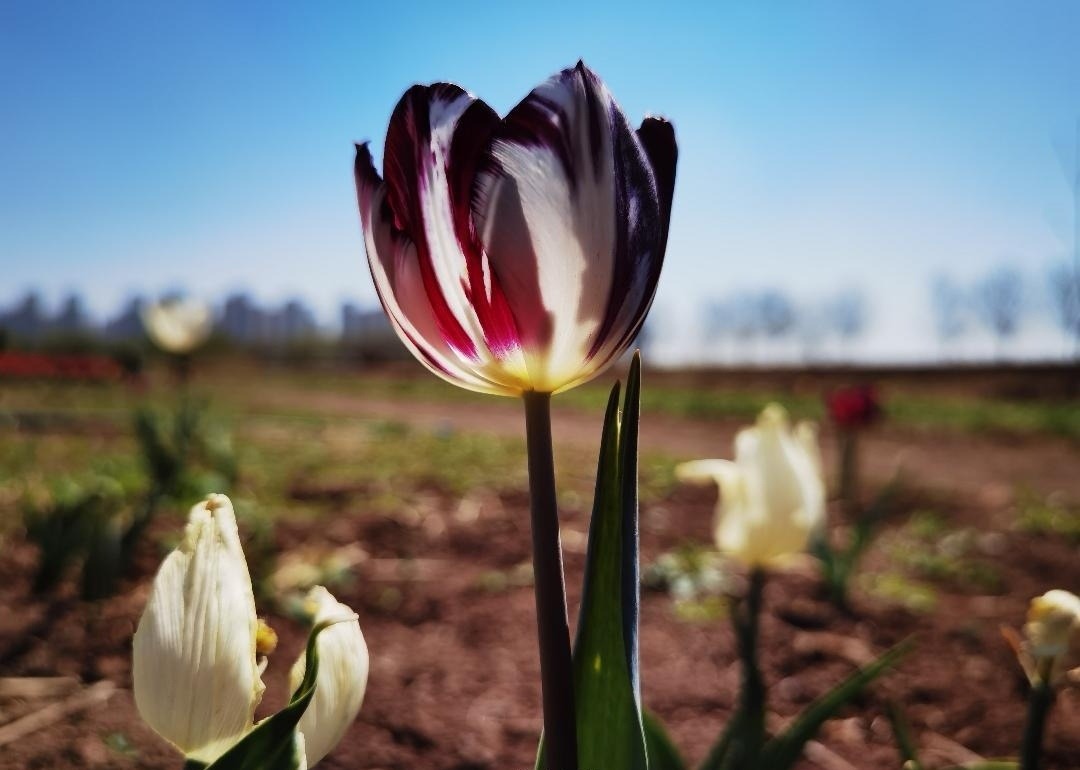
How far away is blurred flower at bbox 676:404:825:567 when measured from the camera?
4.91ft

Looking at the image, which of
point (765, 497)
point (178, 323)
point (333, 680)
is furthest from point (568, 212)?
point (178, 323)

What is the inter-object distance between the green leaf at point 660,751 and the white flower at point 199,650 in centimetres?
45

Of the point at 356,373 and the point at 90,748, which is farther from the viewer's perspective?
the point at 356,373

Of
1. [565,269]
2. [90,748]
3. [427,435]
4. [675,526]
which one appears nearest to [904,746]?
[565,269]

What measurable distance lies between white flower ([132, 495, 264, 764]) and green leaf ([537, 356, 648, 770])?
23 centimetres

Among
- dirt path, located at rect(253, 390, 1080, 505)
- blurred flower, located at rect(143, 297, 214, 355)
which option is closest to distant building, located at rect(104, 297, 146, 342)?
dirt path, located at rect(253, 390, 1080, 505)

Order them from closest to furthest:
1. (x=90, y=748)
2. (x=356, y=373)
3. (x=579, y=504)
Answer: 1. (x=90, y=748)
2. (x=579, y=504)
3. (x=356, y=373)

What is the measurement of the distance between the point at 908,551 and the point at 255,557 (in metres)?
2.95

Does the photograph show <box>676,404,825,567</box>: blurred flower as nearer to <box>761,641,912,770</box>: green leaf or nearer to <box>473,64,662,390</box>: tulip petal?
<box>761,641,912,770</box>: green leaf

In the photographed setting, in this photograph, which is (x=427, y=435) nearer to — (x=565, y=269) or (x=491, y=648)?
(x=491, y=648)

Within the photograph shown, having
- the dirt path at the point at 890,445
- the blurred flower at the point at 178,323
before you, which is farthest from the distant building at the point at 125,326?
the blurred flower at the point at 178,323

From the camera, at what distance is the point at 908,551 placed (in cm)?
396

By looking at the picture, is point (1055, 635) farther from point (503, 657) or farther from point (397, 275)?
point (503, 657)

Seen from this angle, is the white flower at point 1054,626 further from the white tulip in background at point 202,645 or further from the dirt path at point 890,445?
the dirt path at point 890,445
